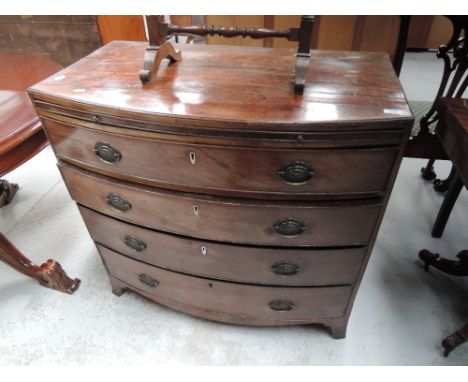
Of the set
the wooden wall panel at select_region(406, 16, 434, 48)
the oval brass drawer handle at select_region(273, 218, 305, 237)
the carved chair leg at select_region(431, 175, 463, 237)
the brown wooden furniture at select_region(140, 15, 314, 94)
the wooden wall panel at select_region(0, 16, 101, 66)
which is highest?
the brown wooden furniture at select_region(140, 15, 314, 94)

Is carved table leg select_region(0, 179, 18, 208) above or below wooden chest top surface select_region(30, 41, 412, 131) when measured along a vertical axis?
below

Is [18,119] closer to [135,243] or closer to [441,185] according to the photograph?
[135,243]

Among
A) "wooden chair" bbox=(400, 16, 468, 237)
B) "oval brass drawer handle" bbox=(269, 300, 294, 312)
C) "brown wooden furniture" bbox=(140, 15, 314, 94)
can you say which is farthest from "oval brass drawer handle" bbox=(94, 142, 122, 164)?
"wooden chair" bbox=(400, 16, 468, 237)

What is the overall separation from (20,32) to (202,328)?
2463 mm

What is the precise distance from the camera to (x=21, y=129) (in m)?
1.05

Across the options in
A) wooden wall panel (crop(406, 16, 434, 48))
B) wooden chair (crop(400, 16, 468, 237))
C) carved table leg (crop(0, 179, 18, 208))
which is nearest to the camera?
wooden chair (crop(400, 16, 468, 237))

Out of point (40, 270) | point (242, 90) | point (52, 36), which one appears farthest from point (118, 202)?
point (52, 36)

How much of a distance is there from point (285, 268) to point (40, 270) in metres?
1.19

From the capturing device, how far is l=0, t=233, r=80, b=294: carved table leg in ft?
4.69

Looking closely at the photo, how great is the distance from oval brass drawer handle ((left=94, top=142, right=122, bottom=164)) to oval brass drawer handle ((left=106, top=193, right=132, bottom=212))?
0.44 feet

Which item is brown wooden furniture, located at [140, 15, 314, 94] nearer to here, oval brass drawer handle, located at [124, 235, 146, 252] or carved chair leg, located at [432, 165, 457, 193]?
oval brass drawer handle, located at [124, 235, 146, 252]

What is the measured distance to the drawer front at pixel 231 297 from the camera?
115cm

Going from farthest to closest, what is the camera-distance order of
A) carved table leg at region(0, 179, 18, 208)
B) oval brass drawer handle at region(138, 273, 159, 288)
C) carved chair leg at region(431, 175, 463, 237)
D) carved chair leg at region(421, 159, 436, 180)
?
1. carved chair leg at region(421, 159, 436, 180)
2. carved table leg at region(0, 179, 18, 208)
3. carved chair leg at region(431, 175, 463, 237)
4. oval brass drawer handle at region(138, 273, 159, 288)

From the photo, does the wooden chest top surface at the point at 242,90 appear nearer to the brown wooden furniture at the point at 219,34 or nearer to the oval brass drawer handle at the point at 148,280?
the brown wooden furniture at the point at 219,34
